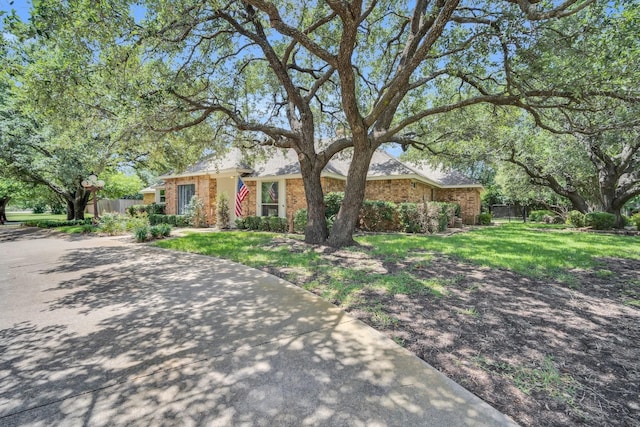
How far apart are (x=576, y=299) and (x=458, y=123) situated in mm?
7598

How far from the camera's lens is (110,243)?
10000mm

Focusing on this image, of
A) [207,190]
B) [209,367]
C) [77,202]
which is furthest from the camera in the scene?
[77,202]

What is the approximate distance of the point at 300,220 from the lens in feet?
39.6

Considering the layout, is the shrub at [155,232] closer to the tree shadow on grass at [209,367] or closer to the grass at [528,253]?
the tree shadow on grass at [209,367]

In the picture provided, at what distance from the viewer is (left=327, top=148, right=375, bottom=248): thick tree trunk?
8.26 meters

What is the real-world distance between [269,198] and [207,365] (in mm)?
12284

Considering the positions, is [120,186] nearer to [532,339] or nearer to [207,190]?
[207,190]

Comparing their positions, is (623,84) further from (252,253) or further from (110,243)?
(110,243)

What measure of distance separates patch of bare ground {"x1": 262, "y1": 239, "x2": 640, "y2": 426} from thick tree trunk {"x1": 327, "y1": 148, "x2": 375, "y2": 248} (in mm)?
3200

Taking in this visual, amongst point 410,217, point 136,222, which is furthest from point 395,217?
point 136,222

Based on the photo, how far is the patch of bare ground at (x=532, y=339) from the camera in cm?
219

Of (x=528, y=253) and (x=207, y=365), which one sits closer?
(x=207, y=365)

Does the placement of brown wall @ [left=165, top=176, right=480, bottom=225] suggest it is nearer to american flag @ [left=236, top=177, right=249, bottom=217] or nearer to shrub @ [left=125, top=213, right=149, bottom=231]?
american flag @ [left=236, top=177, right=249, bottom=217]

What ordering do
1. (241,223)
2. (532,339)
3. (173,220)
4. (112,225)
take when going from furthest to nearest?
1. (173,220)
2. (241,223)
3. (112,225)
4. (532,339)
